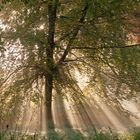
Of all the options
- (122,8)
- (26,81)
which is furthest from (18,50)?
(122,8)

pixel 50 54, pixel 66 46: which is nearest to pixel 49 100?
pixel 50 54

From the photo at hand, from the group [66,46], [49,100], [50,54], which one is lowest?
[49,100]

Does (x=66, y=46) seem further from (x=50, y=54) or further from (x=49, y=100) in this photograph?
(x=49, y=100)

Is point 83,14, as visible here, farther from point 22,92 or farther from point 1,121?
point 1,121

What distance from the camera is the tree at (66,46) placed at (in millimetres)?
12844

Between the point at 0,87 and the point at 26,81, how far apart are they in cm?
80

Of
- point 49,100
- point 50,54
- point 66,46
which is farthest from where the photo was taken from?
point 49,100

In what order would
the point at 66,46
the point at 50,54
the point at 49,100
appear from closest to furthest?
the point at 50,54 → the point at 66,46 → the point at 49,100

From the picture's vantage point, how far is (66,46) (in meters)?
13.5

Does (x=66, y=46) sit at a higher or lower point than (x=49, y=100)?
higher

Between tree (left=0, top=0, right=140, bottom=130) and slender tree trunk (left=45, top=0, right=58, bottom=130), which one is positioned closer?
tree (left=0, top=0, right=140, bottom=130)

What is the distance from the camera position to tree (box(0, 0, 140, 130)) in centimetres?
1284

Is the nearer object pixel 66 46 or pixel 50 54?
pixel 50 54

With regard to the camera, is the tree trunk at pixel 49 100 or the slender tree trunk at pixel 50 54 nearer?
the slender tree trunk at pixel 50 54
